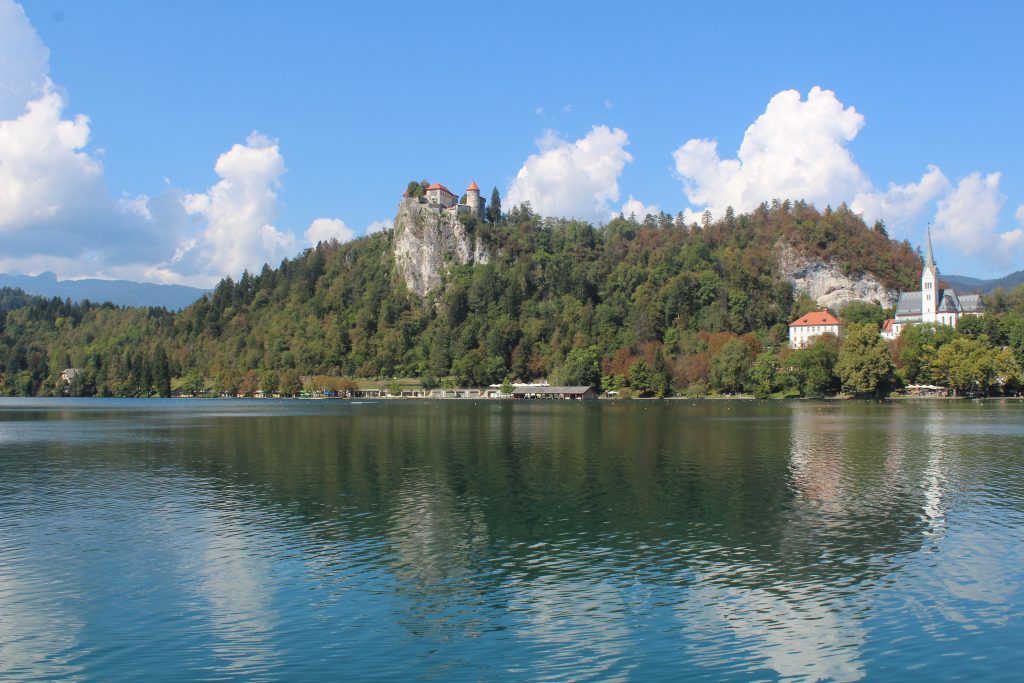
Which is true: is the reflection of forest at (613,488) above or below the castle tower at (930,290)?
below

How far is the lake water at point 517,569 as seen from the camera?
16.5 meters

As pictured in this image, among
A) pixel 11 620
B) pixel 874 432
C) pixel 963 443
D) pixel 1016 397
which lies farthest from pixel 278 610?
pixel 1016 397

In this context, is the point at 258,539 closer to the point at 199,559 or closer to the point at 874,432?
the point at 199,559

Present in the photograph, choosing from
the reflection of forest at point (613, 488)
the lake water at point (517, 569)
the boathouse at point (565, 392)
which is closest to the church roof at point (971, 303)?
the boathouse at point (565, 392)

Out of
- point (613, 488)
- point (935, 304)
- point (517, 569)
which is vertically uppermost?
point (935, 304)

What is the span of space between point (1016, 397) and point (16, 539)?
505ft

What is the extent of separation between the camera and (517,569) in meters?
23.2

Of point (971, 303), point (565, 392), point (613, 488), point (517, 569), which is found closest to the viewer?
point (517, 569)

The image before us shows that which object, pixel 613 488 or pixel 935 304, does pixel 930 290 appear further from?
pixel 613 488

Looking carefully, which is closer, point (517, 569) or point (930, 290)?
point (517, 569)

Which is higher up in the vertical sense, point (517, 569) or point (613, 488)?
point (613, 488)

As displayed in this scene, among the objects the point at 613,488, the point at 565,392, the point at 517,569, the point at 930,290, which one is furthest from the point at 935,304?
the point at 517,569

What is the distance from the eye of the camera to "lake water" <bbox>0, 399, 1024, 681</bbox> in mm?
16516

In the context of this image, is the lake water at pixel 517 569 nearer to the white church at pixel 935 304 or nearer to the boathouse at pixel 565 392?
the boathouse at pixel 565 392
